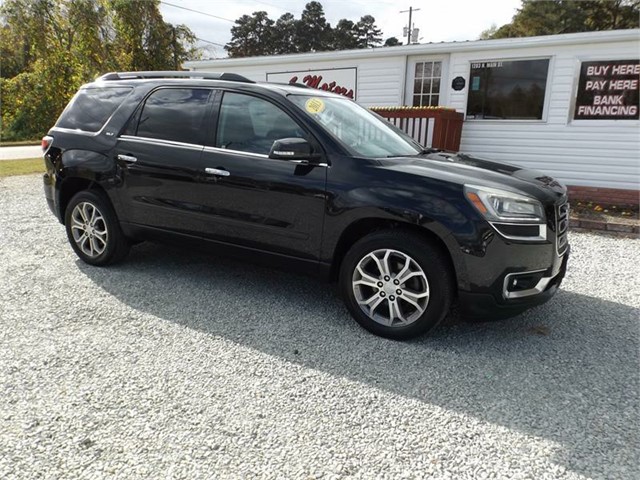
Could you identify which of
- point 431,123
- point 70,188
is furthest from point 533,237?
point 431,123

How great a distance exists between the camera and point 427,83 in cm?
959

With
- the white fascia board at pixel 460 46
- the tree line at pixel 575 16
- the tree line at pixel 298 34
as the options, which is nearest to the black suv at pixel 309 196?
the white fascia board at pixel 460 46

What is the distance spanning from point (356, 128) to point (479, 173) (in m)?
1.09

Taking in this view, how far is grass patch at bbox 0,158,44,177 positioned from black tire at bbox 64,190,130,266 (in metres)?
9.18

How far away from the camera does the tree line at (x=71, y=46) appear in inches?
845

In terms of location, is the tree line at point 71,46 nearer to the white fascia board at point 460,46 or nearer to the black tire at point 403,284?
the white fascia board at point 460,46

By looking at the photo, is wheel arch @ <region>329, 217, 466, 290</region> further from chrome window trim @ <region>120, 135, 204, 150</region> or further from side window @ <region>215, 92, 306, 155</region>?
chrome window trim @ <region>120, 135, 204, 150</region>

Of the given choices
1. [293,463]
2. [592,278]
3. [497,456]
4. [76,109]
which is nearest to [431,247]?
[497,456]

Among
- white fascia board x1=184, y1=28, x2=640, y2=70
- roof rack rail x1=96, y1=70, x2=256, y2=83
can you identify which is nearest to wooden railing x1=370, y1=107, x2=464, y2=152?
white fascia board x1=184, y1=28, x2=640, y2=70

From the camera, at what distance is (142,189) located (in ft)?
13.2

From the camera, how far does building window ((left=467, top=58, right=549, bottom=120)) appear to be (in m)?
8.43

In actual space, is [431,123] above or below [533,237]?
above

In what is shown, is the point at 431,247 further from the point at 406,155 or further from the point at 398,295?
the point at 406,155

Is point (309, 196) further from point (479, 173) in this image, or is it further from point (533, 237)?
point (533, 237)
